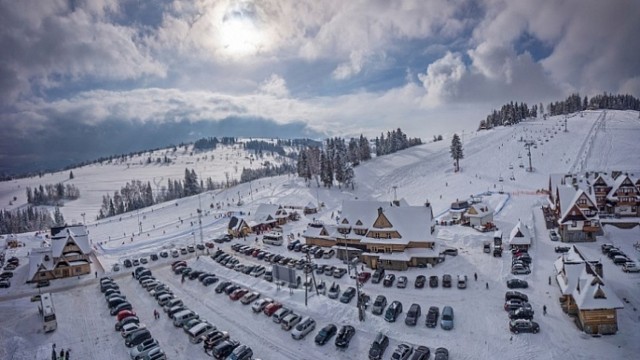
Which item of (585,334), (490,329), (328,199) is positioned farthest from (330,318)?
(328,199)

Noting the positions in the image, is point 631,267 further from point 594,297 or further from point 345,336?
point 345,336

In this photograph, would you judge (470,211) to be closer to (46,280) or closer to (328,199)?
(328,199)

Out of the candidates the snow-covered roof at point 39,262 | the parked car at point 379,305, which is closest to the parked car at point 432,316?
the parked car at point 379,305

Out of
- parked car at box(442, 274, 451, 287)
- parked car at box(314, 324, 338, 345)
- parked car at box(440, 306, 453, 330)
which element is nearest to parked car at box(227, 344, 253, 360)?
parked car at box(314, 324, 338, 345)

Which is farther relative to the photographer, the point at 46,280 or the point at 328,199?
the point at 328,199

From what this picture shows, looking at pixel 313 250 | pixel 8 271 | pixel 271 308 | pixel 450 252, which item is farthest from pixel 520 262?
pixel 8 271

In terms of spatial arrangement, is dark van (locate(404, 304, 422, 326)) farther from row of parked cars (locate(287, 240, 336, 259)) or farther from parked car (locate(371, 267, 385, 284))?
row of parked cars (locate(287, 240, 336, 259))
